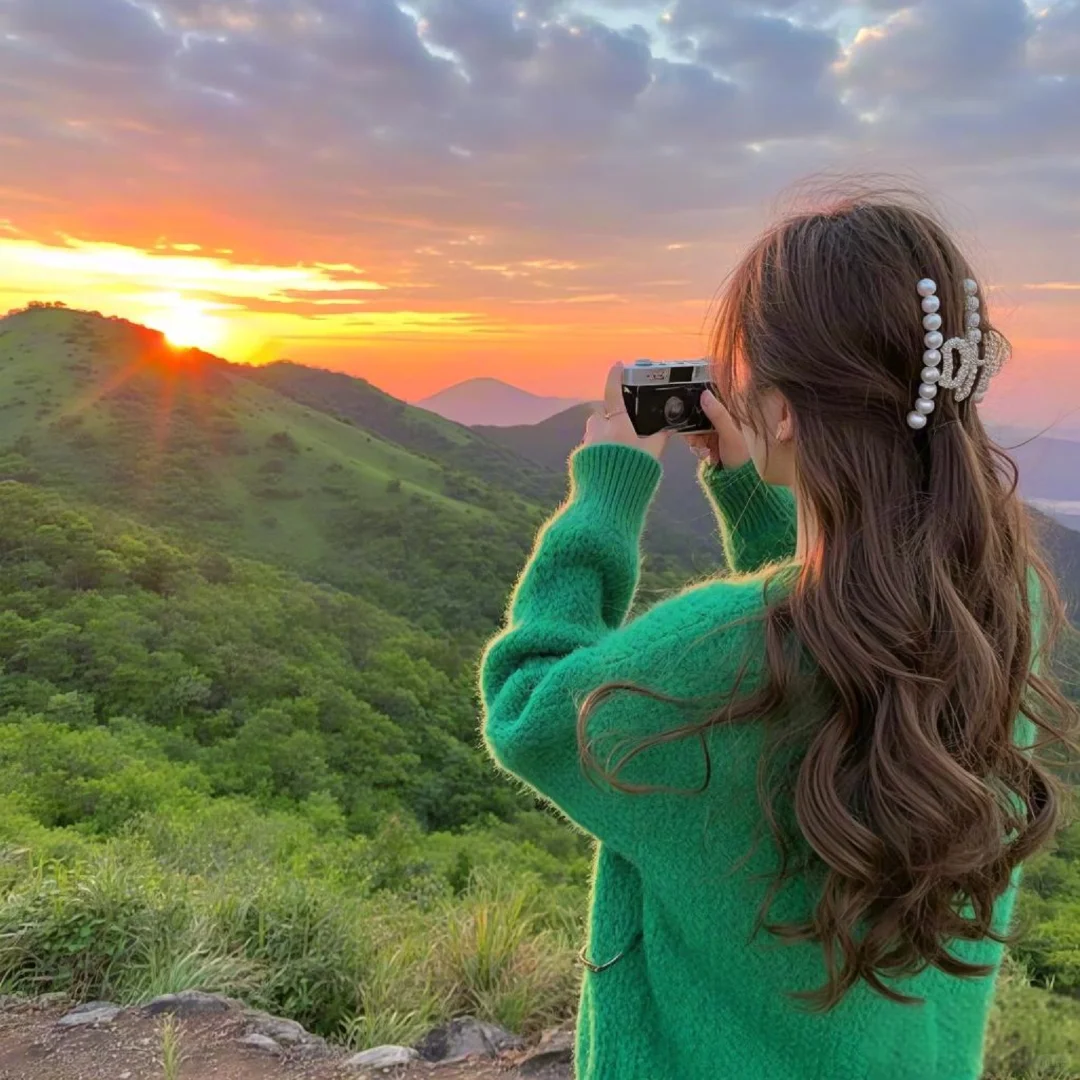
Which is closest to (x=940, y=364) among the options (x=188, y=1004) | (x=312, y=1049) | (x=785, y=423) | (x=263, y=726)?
(x=785, y=423)

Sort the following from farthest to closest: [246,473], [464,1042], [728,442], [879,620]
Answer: [246,473] < [464,1042] < [728,442] < [879,620]

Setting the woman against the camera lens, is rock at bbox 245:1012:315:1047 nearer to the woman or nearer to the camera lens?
the woman

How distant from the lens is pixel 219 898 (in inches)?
125

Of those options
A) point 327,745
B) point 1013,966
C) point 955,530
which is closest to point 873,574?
point 955,530

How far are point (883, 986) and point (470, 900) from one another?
305 centimetres

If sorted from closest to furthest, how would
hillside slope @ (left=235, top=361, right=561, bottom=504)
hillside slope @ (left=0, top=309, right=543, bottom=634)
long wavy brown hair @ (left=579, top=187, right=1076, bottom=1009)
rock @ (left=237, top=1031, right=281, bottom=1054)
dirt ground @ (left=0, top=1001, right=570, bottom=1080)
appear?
long wavy brown hair @ (left=579, top=187, right=1076, bottom=1009) → dirt ground @ (left=0, top=1001, right=570, bottom=1080) → rock @ (left=237, top=1031, right=281, bottom=1054) → hillside slope @ (left=0, top=309, right=543, bottom=634) → hillside slope @ (left=235, top=361, right=561, bottom=504)

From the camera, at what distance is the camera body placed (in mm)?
1031

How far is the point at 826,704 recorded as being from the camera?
74 cm

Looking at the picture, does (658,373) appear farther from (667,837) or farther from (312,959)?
(312,959)

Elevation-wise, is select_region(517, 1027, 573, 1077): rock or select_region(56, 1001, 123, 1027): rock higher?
select_region(56, 1001, 123, 1027): rock

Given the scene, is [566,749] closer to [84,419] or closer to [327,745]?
[327,745]

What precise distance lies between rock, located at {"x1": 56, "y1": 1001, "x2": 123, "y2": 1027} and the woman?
235 centimetres

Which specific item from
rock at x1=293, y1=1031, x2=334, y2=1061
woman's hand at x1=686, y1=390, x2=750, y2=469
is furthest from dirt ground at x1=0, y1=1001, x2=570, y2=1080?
woman's hand at x1=686, y1=390, x2=750, y2=469

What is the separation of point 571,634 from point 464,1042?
2314mm
